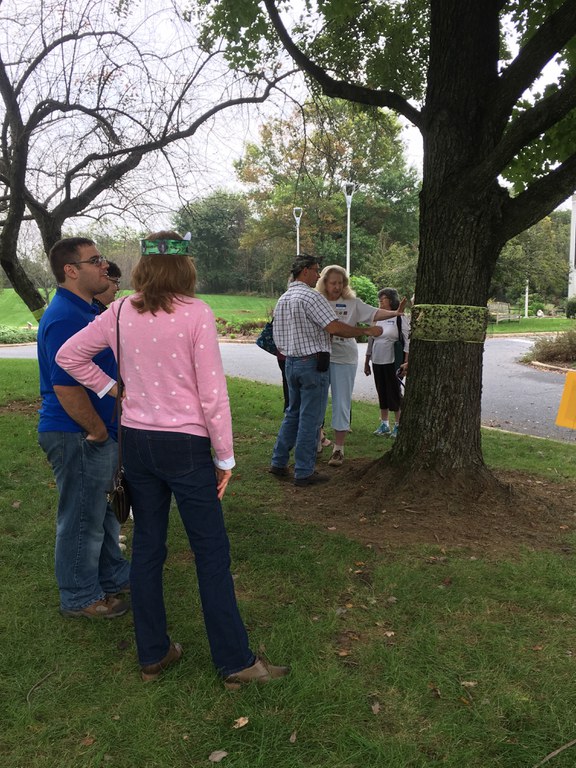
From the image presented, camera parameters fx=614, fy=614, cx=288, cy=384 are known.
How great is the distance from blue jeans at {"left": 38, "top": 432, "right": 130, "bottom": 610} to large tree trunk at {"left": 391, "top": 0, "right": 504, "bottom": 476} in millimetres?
2486

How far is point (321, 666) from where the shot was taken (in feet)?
8.99

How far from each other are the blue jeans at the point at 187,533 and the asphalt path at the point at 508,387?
6596 mm

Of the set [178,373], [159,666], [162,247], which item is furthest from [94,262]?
[159,666]

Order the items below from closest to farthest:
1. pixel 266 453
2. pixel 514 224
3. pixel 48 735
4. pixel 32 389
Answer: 1. pixel 48 735
2. pixel 514 224
3. pixel 266 453
4. pixel 32 389

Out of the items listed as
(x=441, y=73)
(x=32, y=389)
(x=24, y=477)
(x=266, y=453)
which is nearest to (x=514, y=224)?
(x=441, y=73)

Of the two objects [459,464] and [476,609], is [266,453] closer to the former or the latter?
[459,464]

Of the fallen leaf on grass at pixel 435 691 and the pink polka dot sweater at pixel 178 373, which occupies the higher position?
the pink polka dot sweater at pixel 178 373

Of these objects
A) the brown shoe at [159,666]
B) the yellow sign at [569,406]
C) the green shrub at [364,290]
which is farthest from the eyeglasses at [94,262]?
the green shrub at [364,290]

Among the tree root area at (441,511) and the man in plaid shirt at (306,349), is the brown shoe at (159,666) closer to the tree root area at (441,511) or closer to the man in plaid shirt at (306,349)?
the tree root area at (441,511)

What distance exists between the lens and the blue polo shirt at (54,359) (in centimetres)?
292

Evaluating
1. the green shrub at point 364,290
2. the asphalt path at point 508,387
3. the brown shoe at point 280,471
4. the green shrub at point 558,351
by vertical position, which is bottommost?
the asphalt path at point 508,387

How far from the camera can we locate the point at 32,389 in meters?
10.7

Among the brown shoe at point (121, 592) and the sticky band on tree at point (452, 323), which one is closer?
the brown shoe at point (121, 592)

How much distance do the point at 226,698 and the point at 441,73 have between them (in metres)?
4.33
